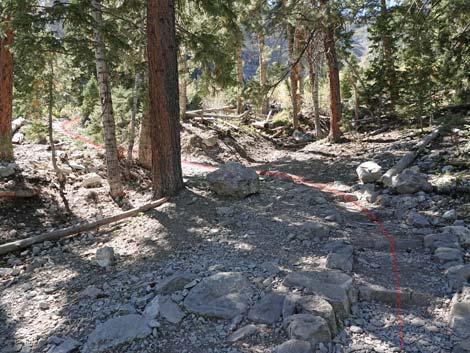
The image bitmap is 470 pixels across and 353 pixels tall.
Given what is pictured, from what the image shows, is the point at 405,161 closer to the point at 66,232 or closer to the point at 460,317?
the point at 460,317

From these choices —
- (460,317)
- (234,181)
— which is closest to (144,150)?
(234,181)

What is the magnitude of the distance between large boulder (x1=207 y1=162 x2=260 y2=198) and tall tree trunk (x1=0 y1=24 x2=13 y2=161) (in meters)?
5.33

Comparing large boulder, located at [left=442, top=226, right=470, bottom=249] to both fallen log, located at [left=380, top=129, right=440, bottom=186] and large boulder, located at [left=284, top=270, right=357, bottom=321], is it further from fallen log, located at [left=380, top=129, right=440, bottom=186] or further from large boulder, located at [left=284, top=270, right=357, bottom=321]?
fallen log, located at [left=380, top=129, right=440, bottom=186]

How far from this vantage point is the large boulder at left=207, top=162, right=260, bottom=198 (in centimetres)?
722

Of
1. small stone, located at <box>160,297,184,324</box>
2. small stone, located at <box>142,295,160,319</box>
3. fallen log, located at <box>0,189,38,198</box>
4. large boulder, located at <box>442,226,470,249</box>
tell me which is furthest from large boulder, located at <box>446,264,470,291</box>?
fallen log, located at <box>0,189,38,198</box>

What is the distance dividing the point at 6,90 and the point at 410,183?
31.4 feet

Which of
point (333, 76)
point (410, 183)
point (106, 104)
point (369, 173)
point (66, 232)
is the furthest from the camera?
point (333, 76)

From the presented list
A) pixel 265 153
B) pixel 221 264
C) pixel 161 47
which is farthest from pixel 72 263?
pixel 265 153

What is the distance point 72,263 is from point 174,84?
367 cm

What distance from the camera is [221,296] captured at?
3.81 m

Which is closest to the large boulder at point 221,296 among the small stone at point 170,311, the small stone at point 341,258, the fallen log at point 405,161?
the small stone at point 170,311

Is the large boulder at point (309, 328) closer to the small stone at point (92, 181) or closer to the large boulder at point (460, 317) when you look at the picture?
the large boulder at point (460, 317)

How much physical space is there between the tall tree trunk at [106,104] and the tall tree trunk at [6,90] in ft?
8.79

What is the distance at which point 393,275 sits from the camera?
416 cm
